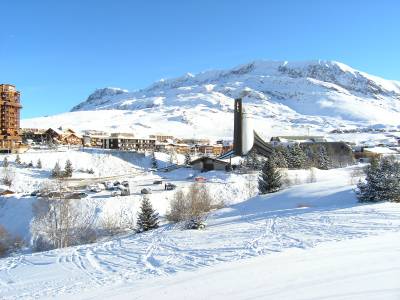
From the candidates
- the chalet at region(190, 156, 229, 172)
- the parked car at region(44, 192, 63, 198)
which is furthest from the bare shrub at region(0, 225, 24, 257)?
the chalet at region(190, 156, 229, 172)

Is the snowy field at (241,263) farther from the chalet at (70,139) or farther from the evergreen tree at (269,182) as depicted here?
the chalet at (70,139)

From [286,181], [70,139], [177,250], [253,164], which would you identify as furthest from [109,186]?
[70,139]

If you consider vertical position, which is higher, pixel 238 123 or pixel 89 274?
pixel 238 123

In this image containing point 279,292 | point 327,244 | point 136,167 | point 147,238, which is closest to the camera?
point 279,292

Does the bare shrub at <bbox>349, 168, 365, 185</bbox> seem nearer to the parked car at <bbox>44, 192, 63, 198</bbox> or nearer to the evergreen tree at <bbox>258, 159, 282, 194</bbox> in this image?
the evergreen tree at <bbox>258, 159, 282, 194</bbox>

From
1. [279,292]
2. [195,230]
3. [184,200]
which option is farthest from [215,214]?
[279,292]

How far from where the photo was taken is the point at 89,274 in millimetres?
13797

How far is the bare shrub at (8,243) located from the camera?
31.3 metres

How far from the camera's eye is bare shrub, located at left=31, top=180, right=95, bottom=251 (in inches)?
1207

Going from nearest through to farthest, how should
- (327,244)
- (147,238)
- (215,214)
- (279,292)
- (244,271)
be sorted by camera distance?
(279,292), (244,271), (327,244), (147,238), (215,214)

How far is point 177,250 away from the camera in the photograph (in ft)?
53.0

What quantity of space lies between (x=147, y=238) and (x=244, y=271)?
332 inches

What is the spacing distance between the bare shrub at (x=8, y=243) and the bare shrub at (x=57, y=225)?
1144 millimetres

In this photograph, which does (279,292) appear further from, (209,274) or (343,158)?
(343,158)
